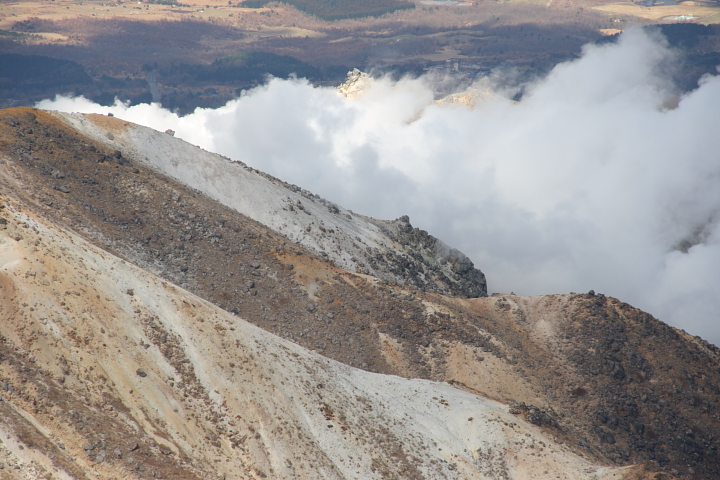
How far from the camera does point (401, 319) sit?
55.8m

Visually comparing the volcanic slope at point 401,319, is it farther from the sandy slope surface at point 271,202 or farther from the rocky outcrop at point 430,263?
the rocky outcrop at point 430,263

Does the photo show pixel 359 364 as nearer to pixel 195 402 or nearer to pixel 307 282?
pixel 307 282

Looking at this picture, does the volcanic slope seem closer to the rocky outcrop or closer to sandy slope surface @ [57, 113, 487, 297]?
sandy slope surface @ [57, 113, 487, 297]

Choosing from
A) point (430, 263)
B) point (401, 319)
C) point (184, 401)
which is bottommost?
point (430, 263)

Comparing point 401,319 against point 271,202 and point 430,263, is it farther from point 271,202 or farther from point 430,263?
point 430,263

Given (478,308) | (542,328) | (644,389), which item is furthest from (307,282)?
(644,389)

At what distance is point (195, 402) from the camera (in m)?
30.3

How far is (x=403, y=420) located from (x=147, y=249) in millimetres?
27523

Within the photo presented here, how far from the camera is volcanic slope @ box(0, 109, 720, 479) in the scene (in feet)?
168

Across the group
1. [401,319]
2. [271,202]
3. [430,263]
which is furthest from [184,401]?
[430,263]

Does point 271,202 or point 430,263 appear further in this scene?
point 430,263

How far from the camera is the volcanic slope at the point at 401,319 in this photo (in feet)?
168

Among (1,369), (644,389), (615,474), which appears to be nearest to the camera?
(1,369)

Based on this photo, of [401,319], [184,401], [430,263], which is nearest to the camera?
[184,401]
